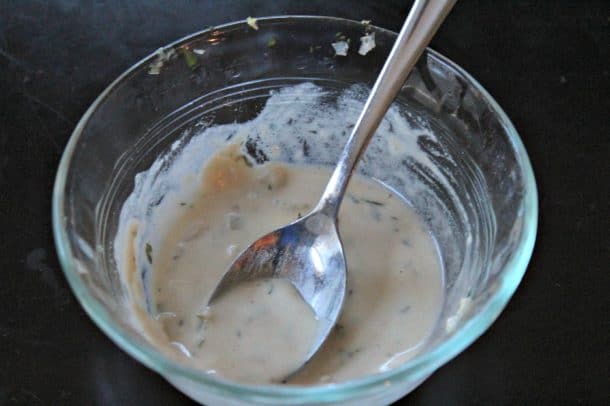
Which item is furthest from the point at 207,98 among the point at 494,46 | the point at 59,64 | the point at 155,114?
the point at 494,46

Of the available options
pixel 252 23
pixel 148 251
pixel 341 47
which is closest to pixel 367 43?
Result: pixel 341 47

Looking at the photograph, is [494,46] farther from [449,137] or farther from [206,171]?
[206,171]

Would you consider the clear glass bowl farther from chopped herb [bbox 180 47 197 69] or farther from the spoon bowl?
the spoon bowl

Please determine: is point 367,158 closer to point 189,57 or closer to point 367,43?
point 367,43

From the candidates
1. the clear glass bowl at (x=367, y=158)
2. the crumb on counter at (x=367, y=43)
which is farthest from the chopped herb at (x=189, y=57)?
the crumb on counter at (x=367, y=43)

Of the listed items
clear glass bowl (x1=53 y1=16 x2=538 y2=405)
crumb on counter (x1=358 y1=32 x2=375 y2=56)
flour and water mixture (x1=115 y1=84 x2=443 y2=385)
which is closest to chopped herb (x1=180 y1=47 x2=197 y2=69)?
clear glass bowl (x1=53 y1=16 x2=538 y2=405)
